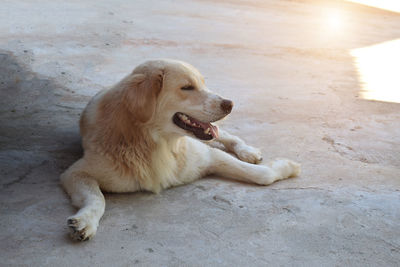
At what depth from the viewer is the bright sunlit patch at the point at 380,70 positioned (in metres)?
7.18

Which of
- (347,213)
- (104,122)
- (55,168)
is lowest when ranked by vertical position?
(55,168)

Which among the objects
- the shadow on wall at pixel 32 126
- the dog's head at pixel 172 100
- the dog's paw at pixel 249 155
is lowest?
the shadow on wall at pixel 32 126

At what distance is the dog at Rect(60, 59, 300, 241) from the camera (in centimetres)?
368

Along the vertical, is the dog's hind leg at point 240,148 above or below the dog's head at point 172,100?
below

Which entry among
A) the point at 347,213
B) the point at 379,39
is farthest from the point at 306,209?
the point at 379,39

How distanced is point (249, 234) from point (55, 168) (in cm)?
195

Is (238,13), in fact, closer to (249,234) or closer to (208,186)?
(208,186)

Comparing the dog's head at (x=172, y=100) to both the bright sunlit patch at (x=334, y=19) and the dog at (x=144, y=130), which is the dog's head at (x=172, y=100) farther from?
the bright sunlit patch at (x=334, y=19)

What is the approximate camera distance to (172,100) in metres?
3.72

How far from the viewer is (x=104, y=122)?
154 inches

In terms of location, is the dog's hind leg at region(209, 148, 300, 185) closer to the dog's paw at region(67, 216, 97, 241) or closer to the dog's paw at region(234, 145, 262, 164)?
the dog's paw at region(234, 145, 262, 164)

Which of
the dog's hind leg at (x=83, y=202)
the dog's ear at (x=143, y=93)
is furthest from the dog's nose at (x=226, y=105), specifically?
the dog's hind leg at (x=83, y=202)

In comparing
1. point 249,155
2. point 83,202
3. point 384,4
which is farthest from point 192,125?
point 384,4

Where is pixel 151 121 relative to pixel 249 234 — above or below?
above
